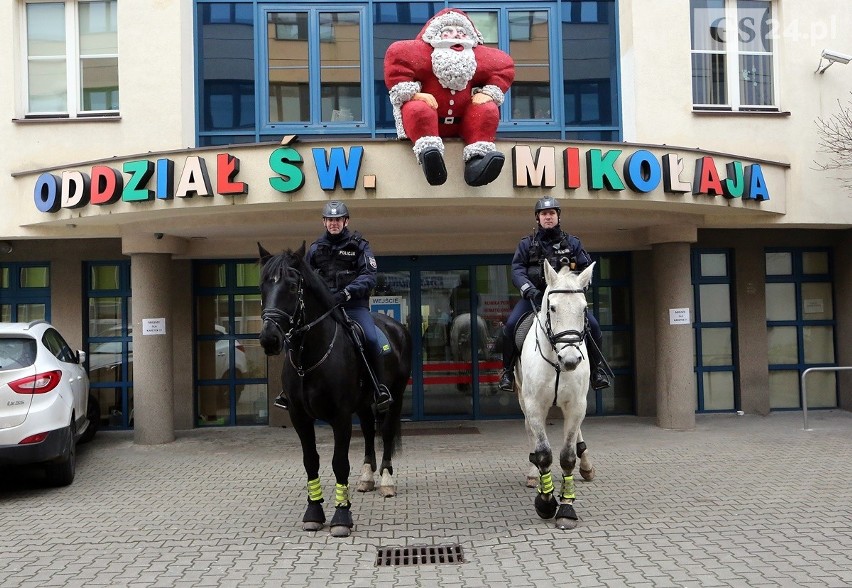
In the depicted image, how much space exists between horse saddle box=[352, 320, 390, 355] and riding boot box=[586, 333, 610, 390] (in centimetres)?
200

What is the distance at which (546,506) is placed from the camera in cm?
630

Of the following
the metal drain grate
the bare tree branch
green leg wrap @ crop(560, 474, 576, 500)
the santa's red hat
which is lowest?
the metal drain grate

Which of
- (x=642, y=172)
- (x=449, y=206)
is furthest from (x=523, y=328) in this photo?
(x=642, y=172)

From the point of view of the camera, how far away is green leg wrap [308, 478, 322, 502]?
20.8 ft

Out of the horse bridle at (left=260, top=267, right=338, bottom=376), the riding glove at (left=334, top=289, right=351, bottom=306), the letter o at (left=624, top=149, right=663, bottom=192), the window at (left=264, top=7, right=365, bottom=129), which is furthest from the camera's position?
the window at (left=264, top=7, right=365, bottom=129)

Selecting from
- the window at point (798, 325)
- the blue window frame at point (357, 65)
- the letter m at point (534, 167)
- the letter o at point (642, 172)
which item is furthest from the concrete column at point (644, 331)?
the letter m at point (534, 167)

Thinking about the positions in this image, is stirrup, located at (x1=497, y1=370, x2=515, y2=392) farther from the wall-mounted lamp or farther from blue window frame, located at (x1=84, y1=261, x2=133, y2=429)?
the wall-mounted lamp

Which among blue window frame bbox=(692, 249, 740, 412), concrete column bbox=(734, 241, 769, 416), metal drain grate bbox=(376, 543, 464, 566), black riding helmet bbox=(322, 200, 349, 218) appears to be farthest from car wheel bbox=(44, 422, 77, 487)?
concrete column bbox=(734, 241, 769, 416)

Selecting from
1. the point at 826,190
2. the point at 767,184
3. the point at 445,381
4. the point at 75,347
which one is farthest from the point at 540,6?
the point at 75,347

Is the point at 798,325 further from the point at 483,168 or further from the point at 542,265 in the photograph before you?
the point at 542,265

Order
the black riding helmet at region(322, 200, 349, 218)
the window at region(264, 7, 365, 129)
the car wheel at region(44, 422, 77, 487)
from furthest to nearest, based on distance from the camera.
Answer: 1. the window at region(264, 7, 365, 129)
2. the car wheel at region(44, 422, 77, 487)
3. the black riding helmet at region(322, 200, 349, 218)

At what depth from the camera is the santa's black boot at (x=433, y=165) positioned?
839 cm

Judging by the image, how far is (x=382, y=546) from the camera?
5.94 m

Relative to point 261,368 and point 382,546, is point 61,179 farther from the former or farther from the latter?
point 382,546
